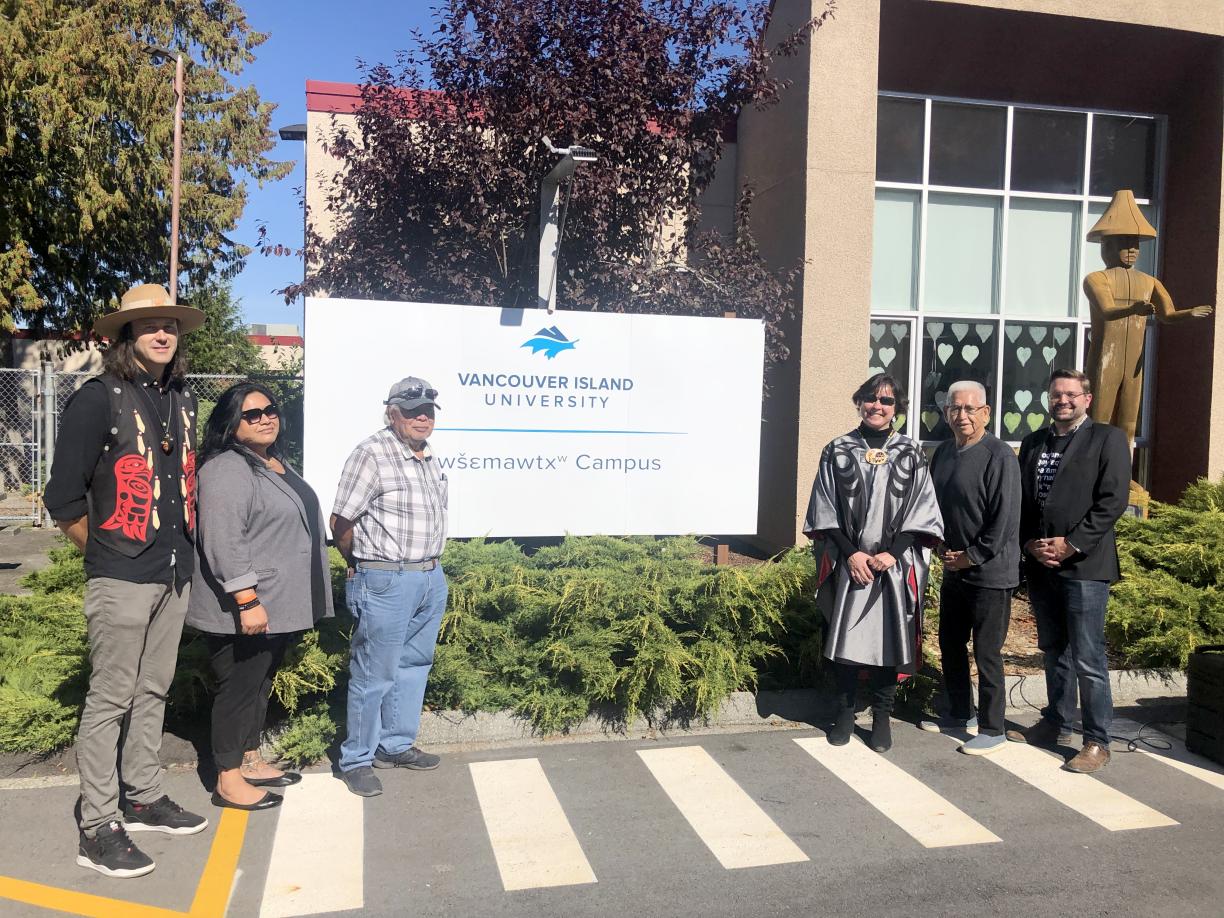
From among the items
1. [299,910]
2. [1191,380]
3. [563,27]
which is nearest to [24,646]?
[299,910]

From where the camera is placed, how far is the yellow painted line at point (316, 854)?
3393 mm

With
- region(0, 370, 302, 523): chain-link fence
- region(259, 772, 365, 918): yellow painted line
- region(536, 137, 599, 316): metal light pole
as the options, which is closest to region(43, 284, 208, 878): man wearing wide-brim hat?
region(259, 772, 365, 918): yellow painted line

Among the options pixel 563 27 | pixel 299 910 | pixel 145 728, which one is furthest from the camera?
pixel 563 27

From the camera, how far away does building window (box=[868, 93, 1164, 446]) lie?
10992mm

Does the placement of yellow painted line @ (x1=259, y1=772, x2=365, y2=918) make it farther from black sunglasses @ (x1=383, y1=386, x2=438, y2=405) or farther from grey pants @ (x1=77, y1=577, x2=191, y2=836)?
black sunglasses @ (x1=383, y1=386, x2=438, y2=405)

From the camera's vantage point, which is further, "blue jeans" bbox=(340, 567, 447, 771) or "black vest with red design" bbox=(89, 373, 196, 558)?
"blue jeans" bbox=(340, 567, 447, 771)

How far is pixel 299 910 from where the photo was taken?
3336mm

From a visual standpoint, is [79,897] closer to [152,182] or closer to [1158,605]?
[1158,605]

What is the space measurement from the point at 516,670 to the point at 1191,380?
9437 millimetres

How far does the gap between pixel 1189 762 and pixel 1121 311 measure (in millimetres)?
4651

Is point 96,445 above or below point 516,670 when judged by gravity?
above

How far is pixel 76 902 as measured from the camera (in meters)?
3.36

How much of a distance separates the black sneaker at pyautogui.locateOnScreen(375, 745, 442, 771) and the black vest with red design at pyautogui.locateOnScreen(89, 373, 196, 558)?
1.64 m

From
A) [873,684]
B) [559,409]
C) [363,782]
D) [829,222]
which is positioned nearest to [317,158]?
[829,222]
